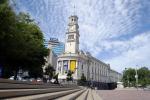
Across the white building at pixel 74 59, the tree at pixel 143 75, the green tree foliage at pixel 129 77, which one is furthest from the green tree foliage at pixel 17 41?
the tree at pixel 143 75

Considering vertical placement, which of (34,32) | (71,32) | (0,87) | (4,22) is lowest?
(0,87)

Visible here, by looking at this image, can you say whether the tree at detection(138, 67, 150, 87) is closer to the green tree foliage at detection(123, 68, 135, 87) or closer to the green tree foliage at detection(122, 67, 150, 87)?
the green tree foliage at detection(122, 67, 150, 87)

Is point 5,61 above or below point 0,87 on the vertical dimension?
above

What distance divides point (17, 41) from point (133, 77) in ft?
432

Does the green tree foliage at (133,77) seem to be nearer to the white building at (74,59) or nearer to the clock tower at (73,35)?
the white building at (74,59)

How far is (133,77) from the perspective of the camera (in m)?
151

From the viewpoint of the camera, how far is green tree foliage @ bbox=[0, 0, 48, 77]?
21.8m

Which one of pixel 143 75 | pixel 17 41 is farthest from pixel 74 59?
pixel 17 41

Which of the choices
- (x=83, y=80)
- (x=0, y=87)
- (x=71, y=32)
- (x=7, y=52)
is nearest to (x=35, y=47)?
(x=7, y=52)

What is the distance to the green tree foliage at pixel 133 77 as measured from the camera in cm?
14625

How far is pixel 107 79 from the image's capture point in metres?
189

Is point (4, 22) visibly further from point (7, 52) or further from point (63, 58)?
point (63, 58)

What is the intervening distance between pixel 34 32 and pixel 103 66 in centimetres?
14796

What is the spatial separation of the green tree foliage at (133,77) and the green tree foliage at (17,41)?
11333 cm
